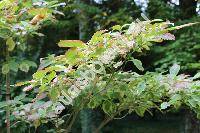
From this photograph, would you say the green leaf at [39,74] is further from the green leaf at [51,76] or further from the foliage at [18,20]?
the foliage at [18,20]

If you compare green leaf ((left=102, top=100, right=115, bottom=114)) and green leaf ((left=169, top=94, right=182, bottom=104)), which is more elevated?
green leaf ((left=169, top=94, right=182, bottom=104))

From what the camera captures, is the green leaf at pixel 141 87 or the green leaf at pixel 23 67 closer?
the green leaf at pixel 141 87

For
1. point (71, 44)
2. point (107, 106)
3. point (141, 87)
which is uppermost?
point (71, 44)

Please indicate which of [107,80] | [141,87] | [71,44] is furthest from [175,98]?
[71,44]

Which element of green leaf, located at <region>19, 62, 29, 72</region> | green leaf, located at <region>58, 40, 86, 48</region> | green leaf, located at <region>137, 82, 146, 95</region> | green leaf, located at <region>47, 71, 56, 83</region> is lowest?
green leaf, located at <region>137, 82, 146, 95</region>

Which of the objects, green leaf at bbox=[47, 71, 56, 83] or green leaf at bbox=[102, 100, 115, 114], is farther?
green leaf at bbox=[102, 100, 115, 114]

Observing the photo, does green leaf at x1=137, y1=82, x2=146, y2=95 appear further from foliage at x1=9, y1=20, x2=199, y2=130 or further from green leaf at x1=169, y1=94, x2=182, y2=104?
green leaf at x1=169, y1=94, x2=182, y2=104

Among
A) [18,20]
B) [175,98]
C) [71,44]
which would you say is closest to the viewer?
[71,44]

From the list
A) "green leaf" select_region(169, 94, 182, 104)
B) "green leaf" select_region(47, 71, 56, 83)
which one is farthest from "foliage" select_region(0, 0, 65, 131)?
"green leaf" select_region(169, 94, 182, 104)

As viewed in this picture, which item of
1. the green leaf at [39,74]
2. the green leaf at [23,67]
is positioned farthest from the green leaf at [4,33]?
the green leaf at [39,74]

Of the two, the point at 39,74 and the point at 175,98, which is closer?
the point at 39,74

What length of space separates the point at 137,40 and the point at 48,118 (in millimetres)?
671

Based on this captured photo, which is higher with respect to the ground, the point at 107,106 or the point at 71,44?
the point at 71,44

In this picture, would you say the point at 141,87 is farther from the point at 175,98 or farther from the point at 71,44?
the point at 71,44
